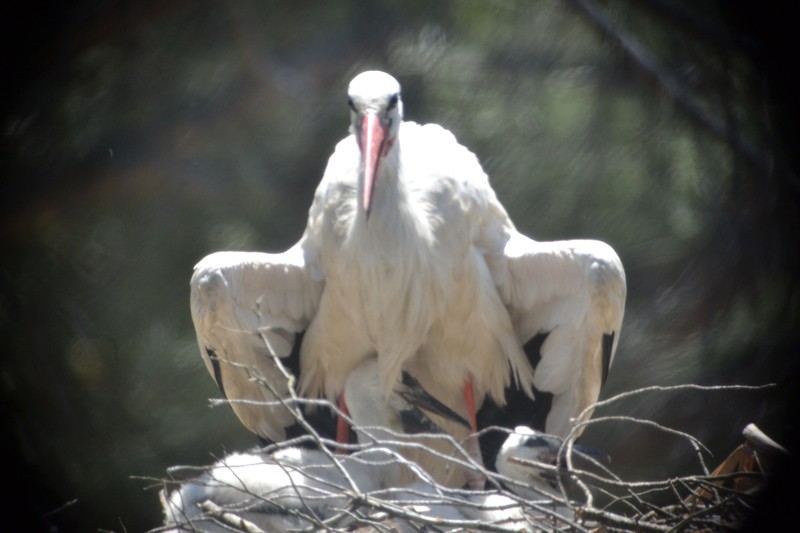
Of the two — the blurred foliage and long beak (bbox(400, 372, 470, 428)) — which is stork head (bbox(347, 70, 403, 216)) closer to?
long beak (bbox(400, 372, 470, 428))

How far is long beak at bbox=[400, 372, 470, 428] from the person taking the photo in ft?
10.1

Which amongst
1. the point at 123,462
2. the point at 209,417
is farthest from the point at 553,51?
the point at 123,462

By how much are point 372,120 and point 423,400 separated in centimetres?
79

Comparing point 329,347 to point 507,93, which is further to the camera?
point 507,93

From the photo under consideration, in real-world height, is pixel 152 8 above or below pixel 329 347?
above

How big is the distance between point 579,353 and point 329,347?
0.60 metres

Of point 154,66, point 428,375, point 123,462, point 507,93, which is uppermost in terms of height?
point 154,66

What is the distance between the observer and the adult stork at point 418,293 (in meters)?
2.86

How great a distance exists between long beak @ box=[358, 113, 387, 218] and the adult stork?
0.04 metres

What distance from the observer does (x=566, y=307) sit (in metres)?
3.01

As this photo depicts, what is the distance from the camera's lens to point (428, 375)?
3135 millimetres

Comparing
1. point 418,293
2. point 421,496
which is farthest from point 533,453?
point 418,293

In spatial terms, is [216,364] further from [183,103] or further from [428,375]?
[183,103]

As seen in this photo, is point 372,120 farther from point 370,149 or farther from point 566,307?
point 566,307
